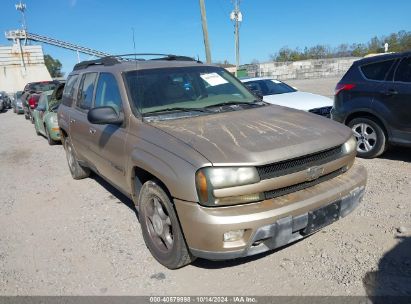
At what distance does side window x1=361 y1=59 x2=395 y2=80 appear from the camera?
6007 mm

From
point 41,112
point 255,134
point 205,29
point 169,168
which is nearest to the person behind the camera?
point 169,168

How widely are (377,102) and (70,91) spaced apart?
4933 millimetres

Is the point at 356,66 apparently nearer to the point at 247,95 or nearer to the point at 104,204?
the point at 247,95

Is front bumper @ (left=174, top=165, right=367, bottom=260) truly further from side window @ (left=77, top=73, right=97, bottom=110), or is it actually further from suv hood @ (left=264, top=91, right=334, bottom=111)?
suv hood @ (left=264, top=91, right=334, bottom=111)

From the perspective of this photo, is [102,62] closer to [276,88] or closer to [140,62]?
[140,62]

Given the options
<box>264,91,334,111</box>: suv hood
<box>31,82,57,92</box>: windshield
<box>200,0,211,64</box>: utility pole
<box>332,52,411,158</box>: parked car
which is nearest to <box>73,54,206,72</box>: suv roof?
<box>332,52,411,158</box>: parked car

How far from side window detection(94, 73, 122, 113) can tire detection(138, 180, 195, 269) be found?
1.05 metres

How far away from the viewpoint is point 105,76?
4395 millimetres

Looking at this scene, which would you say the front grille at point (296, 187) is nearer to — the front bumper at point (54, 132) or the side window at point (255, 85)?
the side window at point (255, 85)

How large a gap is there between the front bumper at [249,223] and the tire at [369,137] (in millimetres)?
3562

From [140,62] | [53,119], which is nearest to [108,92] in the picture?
→ [140,62]

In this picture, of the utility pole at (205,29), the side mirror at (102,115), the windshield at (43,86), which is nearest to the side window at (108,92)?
the side mirror at (102,115)

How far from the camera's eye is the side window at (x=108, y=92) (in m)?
3.97

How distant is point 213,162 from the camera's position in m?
2.74
